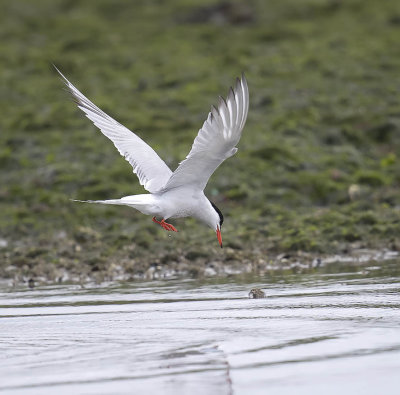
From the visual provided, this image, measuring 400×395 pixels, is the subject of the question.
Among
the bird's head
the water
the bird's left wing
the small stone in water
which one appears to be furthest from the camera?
the bird's head

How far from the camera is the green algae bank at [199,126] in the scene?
12.1 metres

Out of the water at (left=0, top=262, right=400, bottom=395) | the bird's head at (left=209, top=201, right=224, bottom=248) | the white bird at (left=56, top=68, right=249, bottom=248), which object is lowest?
the water at (left=0, top=262, right=400, bottom=395)

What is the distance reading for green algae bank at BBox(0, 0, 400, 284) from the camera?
12.1 m

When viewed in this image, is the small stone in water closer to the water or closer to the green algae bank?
the water

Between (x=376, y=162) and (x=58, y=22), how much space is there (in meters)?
19.1

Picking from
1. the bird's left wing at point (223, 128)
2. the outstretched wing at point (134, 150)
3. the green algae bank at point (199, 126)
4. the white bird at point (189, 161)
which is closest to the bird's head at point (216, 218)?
the white bird at point (189, 161)

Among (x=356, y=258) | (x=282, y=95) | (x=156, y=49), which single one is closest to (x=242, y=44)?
(x=156, y=49)

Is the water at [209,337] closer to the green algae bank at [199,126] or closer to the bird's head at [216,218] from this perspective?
the bird's head at [216,218]

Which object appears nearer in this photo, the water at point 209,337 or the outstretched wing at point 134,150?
the water at point 209,337

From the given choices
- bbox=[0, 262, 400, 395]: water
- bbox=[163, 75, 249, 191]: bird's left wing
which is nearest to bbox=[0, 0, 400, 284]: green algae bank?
bbox=[0, 262, 400, 395]: water

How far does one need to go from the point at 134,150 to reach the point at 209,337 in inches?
145

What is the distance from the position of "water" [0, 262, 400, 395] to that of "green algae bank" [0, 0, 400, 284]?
162 cm

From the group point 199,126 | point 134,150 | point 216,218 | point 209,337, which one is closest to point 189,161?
point 216,218

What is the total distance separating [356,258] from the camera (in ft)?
37.4
